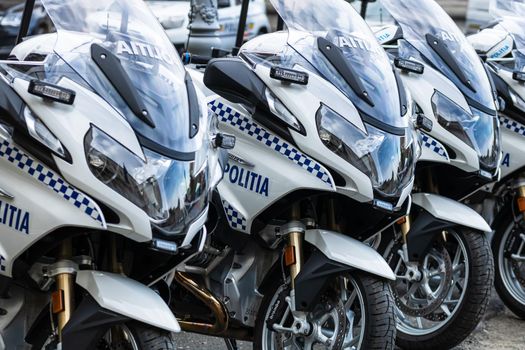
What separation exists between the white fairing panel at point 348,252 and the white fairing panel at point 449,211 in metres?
0.93

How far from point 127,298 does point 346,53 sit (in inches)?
71.0

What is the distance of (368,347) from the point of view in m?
4.85

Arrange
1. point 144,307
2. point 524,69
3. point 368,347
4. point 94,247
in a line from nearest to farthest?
point 144,307 < point 94,247 < point 368,347 < point 524,69

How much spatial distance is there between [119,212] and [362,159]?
1297mm

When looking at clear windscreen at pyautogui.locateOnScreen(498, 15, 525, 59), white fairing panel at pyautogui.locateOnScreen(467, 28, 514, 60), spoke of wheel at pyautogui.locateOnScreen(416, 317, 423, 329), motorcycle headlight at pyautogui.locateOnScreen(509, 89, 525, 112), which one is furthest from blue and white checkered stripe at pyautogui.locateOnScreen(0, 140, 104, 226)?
clear windscreen at pyautogui.locateOnScreen(498, 15, 525, 59)

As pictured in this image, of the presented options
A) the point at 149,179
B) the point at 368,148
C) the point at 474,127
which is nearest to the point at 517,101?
the point at 474,127

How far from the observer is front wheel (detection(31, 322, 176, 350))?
4016mm

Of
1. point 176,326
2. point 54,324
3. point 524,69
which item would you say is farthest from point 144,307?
point 524,69

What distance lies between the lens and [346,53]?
5.32 metres

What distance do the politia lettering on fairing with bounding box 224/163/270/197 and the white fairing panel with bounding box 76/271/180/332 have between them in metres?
1.07

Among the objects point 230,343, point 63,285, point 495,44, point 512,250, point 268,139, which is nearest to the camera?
point 63,285

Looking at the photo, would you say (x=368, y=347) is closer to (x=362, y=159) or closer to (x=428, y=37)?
(x=362, y=159)

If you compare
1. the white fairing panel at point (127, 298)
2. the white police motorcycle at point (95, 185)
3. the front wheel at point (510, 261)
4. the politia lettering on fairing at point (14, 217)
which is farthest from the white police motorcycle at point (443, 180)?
the politia lettering on fairing at point (14, 217)

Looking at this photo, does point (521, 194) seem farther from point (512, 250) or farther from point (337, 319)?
point (337, 319)
